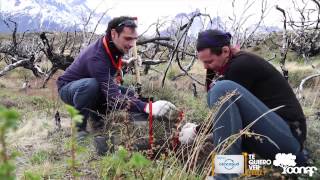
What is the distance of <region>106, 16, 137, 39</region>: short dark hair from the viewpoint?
4.14m

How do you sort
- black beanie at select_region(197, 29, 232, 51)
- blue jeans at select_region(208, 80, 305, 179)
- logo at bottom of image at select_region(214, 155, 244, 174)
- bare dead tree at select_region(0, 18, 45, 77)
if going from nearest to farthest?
1. logo at bottom of image at select_region(214, 155, 244, 174)
2. blue jeans at select_region(208, 80, 305, 179)
3. black beanie at select_region(197, 29, 232, 51)
4. bare dead tree at select_region(0, 18, 45, 77)

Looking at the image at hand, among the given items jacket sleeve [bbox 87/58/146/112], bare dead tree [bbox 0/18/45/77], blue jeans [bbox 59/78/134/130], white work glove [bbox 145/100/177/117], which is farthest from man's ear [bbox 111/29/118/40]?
bare dead tree [bbox 0/18/45/77]

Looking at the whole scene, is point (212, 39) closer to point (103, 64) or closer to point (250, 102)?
point (250, 102)

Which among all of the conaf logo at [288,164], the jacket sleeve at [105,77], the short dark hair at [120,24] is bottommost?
the conaf logo at [288,164]

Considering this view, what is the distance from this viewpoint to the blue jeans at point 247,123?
2.80 metres

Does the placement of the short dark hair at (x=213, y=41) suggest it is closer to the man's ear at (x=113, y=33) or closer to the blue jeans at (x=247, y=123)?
the blue jeans at (x=247, y=123)

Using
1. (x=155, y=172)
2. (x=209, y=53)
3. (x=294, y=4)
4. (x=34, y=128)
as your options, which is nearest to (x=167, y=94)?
(x=34, y=128)

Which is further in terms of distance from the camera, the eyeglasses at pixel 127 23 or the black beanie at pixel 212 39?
the eyeglasses at pixel 127 23

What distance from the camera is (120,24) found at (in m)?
4.15

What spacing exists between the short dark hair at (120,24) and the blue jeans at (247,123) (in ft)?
4.63

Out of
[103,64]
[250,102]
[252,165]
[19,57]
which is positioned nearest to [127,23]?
[103,64]

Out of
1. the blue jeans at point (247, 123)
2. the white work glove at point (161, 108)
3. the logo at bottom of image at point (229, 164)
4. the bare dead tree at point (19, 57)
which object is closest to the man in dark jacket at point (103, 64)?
the white work glove at point (161, 108)

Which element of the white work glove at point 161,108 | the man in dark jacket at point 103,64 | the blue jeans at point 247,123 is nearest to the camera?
the blue jeans at point 247,123

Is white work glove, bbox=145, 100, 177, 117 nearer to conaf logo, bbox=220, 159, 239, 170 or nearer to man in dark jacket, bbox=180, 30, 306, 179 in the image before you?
man in dark jacket, bbox=180, 30, 306, 179
